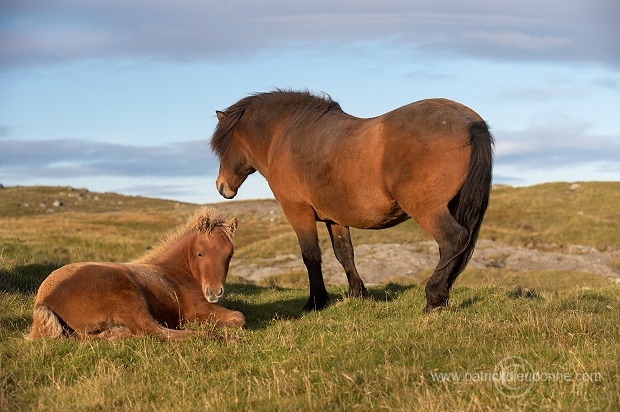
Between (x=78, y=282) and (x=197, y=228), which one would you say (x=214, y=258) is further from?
(x=78, y=282)

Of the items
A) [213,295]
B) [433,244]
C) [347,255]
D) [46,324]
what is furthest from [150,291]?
[433,244]

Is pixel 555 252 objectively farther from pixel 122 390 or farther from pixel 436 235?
pixel 122 390

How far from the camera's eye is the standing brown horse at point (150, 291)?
779 centimetres

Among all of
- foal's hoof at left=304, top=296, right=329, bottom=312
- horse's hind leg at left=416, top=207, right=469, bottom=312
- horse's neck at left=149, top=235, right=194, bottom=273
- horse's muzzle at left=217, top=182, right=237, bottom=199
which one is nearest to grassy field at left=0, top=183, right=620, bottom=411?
foal's hoof at left=304, top=296, right=329, bottom=312

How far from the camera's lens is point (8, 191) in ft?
254

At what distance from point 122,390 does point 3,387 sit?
122 centimetres

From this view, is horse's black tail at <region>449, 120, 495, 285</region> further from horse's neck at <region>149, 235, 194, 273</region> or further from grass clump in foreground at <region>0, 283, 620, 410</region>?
horse's neck at <region>149, 235, 194, 273</region>

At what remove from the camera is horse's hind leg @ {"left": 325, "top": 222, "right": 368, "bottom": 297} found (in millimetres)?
11172

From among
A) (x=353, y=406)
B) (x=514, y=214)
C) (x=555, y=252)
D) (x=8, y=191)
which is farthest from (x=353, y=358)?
(x=8, y=191)

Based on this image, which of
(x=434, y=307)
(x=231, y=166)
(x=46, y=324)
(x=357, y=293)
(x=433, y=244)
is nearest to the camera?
(x=46, y=324)

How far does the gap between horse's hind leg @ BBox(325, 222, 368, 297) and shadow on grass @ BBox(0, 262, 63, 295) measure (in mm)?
4997

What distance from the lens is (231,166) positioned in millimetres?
12219

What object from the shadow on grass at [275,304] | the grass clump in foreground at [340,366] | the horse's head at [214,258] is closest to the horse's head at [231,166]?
the shadow on grass at [275,304]

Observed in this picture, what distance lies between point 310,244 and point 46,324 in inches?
171
